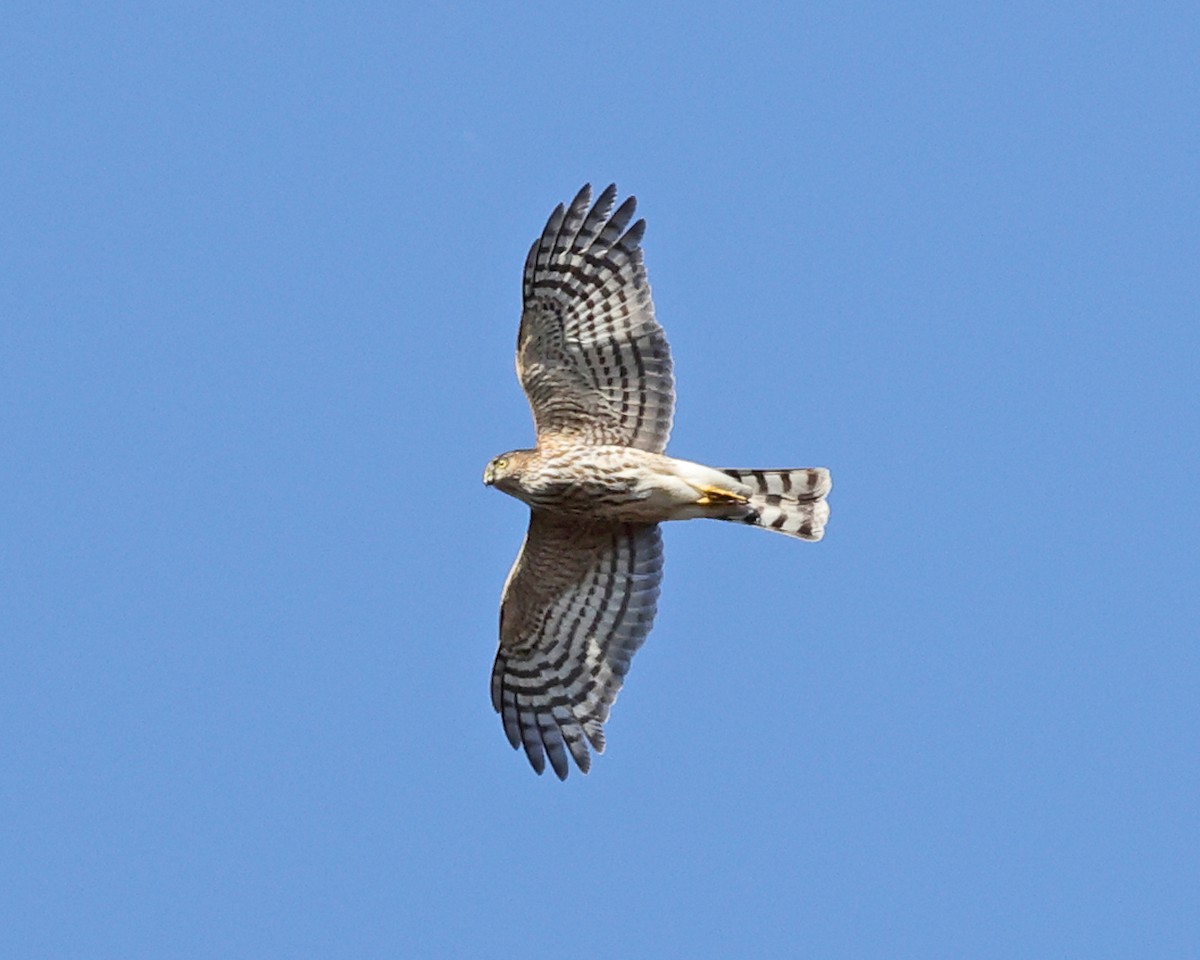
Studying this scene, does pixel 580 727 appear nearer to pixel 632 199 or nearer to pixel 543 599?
pixel 543 599

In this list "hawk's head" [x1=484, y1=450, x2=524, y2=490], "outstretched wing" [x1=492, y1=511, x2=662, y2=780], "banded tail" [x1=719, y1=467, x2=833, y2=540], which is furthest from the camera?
"outstretched wing" [x1=492, y1=511, x2=662, y2=780]

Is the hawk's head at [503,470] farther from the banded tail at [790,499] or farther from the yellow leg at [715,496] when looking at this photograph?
the banded tail at [790,499]

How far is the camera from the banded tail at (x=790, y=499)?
15.5 m

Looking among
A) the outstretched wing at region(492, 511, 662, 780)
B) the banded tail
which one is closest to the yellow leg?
the banded tail

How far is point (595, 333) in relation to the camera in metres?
15.1

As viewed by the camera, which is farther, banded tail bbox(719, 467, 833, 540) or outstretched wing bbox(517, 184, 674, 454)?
banded tail bbox(719, 467, 833, 540)

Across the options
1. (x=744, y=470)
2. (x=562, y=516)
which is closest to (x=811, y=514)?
(x=744, y=470)

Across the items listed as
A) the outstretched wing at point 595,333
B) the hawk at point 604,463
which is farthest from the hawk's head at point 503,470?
the outstretched wing at point 595,333

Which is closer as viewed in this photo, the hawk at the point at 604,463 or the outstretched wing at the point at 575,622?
the hawk at the point at 604,463

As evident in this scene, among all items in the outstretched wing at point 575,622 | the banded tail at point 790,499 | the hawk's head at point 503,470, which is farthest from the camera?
the outstretched wing at point 575,622

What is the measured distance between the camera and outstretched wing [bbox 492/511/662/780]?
15750mm

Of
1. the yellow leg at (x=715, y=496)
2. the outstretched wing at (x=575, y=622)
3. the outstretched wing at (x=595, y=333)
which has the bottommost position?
the outstretched wing at (x=575, y=622)

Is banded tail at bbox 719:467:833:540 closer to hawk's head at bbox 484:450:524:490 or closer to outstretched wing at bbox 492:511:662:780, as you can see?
outstretched wing at bbox 492:511:662:780

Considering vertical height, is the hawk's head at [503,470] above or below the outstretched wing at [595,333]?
below
